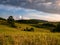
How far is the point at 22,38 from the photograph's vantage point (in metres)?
16.7

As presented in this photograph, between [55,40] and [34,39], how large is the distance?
233 cm

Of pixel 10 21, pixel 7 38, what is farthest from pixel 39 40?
pixel 10 21

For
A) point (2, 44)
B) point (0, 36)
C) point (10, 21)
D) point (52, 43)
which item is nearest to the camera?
point (2, 44)

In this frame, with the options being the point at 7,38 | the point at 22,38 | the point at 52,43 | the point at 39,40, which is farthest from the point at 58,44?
the point at 7,38

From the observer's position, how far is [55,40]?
18.2 meters

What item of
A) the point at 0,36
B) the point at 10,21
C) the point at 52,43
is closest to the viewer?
the point at 0,36

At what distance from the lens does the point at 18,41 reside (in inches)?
629

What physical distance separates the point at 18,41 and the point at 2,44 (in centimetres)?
141

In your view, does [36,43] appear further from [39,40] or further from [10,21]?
[10,21]

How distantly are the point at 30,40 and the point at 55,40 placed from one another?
2848mm

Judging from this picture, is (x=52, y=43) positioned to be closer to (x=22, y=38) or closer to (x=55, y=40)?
(x=55, y=40)

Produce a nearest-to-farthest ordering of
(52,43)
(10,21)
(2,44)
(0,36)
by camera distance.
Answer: (2,44), (0,36), (52,43), (10,21)

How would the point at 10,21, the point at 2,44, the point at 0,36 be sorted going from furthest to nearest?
1. the point at 10,21
2. the point at 0,36
3. the point at 2,44

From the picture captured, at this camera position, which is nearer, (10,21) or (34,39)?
(34,39)
